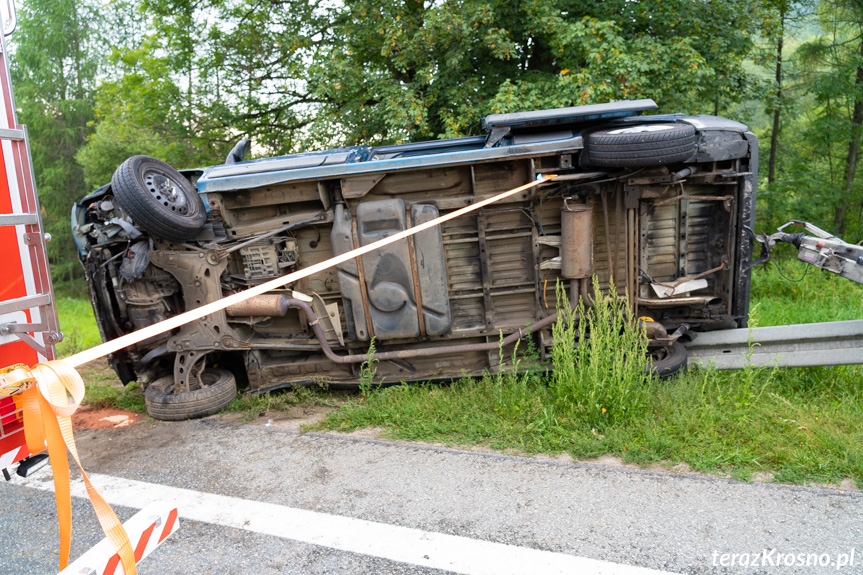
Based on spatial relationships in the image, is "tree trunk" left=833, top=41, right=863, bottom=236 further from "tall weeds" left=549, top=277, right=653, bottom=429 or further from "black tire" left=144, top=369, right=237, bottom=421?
"black tire" left=144, top=369, right=237, bottom=421

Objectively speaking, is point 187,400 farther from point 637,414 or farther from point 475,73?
point 475,73

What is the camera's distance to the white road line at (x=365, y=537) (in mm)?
2918

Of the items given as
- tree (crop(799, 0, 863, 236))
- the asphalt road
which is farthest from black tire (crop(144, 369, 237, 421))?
tree (crop(799, 0, 863, 236))

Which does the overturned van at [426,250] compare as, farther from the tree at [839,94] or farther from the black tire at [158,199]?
the tree at [839,94]

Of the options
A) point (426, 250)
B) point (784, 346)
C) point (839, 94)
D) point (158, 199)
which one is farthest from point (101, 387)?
point (839, 94)

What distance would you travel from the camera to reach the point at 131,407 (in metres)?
5.69

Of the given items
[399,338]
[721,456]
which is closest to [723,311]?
[721,456]

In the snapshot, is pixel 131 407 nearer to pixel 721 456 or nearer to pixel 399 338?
pixel 399 338

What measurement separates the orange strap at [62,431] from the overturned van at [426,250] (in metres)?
3.02

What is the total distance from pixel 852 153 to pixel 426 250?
10735 millimetres

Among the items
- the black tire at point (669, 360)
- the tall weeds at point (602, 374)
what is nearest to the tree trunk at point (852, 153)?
the black tire at point (669, 360)

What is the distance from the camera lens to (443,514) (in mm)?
3422

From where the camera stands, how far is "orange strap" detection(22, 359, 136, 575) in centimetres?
198

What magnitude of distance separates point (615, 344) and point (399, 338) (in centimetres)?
190
